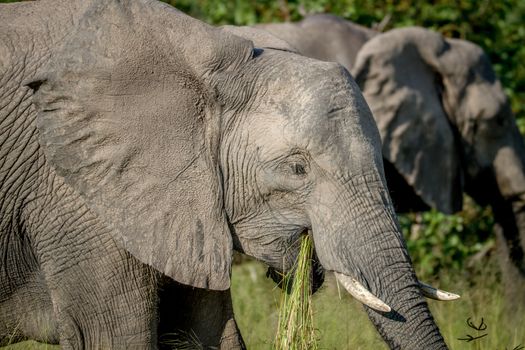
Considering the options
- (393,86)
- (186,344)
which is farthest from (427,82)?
(186,344)

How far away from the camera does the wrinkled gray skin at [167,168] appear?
12.9ft

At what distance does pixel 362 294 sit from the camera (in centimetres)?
381

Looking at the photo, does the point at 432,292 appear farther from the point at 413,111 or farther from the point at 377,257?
the point at 413,111

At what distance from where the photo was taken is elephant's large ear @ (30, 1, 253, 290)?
3945mm

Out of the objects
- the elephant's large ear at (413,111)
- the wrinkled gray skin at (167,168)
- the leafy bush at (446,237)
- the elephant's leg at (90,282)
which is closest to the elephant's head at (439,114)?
the elephant's large ear at (413,111)

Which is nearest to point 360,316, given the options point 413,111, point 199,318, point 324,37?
point 199,318

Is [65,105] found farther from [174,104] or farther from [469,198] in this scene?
[469,198]

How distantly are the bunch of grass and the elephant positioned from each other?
3894 mm

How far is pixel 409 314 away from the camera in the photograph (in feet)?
12.6

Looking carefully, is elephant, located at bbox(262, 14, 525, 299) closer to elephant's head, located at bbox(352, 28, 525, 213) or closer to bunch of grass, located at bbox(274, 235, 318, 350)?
elephant's head, located at bbox(352, 28, 525, 213)

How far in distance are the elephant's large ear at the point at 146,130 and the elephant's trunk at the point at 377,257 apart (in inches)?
15.4

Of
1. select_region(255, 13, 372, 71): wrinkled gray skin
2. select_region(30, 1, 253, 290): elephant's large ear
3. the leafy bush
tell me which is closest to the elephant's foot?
the leafy bush

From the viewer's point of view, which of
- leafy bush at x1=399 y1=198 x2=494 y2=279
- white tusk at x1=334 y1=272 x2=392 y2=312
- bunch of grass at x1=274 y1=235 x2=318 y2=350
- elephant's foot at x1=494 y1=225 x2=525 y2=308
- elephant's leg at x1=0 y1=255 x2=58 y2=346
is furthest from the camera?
leafy bush at x1=399 y1=198 x2=494 y2=279

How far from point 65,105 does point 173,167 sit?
16.7 inches
